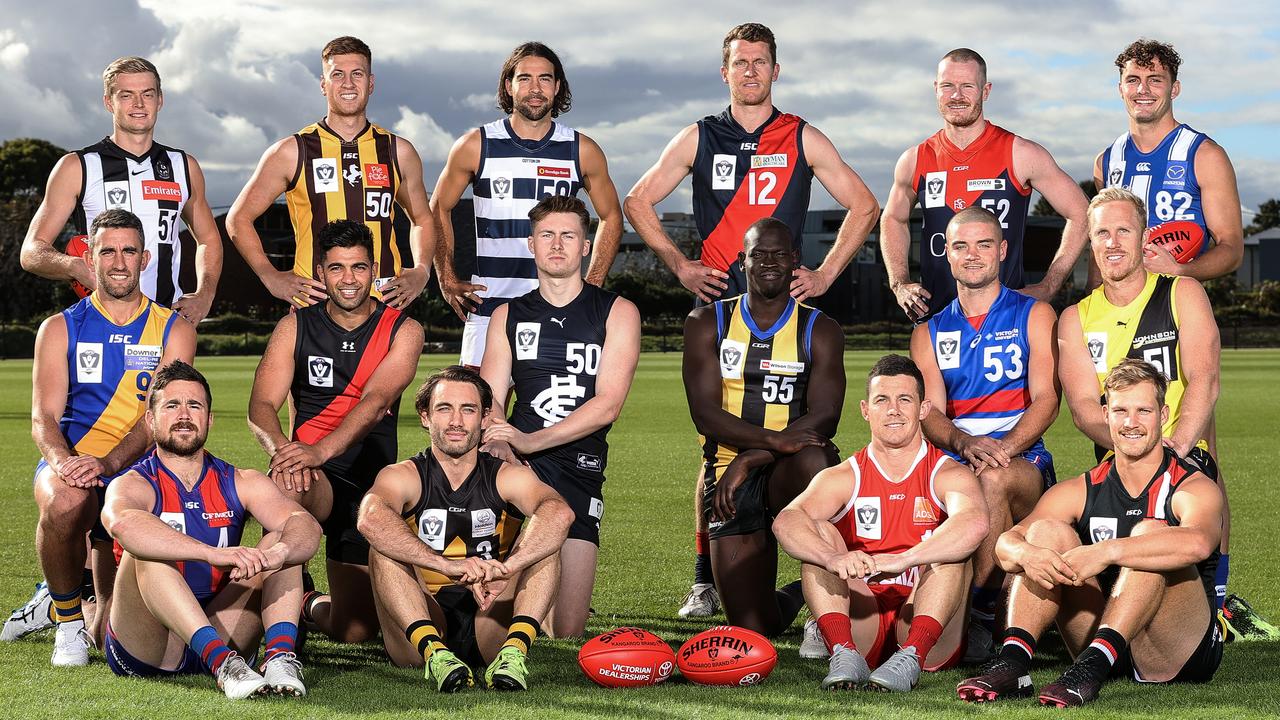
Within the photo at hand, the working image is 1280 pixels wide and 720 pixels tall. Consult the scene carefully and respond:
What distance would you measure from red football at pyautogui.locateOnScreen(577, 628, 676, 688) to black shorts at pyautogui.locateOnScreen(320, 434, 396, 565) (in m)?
1.47

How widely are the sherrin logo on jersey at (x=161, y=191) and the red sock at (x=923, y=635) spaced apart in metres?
4.21

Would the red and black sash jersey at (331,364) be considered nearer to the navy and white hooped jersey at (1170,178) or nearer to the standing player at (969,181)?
the standing player at (969,181)

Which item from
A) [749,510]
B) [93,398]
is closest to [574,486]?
[749,510]

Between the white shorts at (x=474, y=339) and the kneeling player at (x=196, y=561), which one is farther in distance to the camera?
the white shorts at (x=474, y=339)

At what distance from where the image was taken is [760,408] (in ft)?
19.0

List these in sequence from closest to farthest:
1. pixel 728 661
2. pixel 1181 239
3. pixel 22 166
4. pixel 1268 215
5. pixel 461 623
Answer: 1. pixel 728 661
2. pixel 461 623
3. pixel 1181 239
4. pixel 22 166
5. pixel 1268 215

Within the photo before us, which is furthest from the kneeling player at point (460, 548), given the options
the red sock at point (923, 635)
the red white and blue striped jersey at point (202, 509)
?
the red sock at point (923, 635)

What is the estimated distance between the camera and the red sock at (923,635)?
14.8ft

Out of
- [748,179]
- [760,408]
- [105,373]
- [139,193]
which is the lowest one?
[760,408]

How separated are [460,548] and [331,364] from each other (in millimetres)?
1280

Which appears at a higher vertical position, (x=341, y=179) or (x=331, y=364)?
(x=341, y=179)

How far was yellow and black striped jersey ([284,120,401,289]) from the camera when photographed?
6531 mm

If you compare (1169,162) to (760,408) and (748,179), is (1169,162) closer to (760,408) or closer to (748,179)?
(748,179)

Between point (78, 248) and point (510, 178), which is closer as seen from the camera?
point (78, 248)
